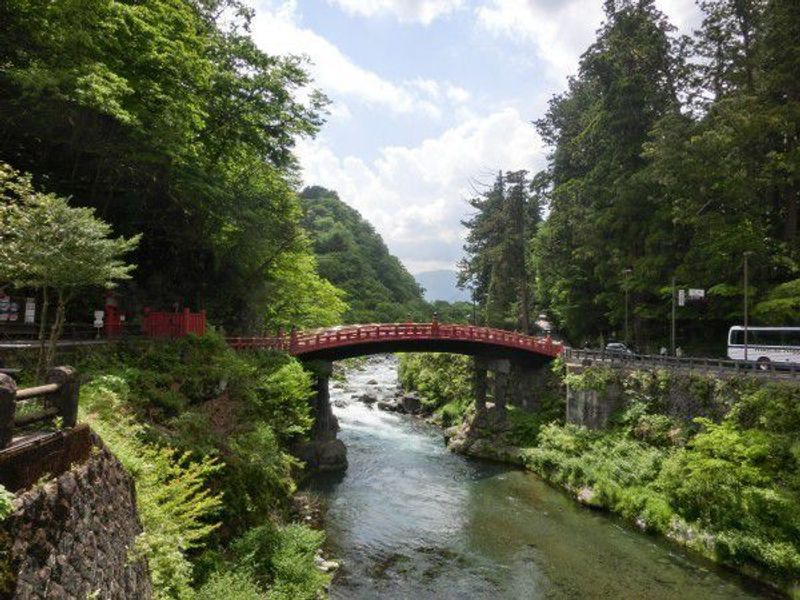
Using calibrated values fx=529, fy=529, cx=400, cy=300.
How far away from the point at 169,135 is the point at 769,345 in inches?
1229

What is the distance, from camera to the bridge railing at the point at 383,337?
28922mm

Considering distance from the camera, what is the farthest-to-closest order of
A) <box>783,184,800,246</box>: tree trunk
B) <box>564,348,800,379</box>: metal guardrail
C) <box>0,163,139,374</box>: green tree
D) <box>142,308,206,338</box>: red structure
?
<box>783,184,800,246</box>: tree trunk → <box>564,348,800,379</box>: metal guardrail → <box>142,308,206,338</box>: red structure → <box>0,163,139,374</box>: green tree

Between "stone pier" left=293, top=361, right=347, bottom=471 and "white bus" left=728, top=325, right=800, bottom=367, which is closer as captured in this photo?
"white bus" left=728, top=325, right=800, bottom=367

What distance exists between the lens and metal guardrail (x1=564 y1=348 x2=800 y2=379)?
23.7m

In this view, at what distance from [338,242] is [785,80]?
8325 centimetres

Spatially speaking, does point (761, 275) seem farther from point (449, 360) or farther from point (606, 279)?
point (449, 360)

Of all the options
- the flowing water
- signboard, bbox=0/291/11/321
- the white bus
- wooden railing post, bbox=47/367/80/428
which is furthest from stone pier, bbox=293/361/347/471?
the white bus

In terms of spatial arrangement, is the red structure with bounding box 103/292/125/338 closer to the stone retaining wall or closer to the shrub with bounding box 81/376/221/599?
the shrub with bounding box 81/376/221/599

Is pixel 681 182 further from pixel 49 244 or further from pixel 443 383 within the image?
pixel 49 244

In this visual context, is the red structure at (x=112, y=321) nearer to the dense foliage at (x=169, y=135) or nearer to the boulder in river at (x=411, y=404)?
the dense foliage at (x=169, y=135)

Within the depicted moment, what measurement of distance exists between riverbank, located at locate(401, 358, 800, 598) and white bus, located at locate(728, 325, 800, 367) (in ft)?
17.9

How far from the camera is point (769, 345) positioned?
28.6 metres

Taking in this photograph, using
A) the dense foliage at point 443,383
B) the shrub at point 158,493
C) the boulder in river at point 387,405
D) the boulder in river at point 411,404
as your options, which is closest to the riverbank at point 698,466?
the dense foliage at point 443,383

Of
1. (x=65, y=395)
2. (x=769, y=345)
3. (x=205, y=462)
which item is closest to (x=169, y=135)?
(x=205, y=462)
